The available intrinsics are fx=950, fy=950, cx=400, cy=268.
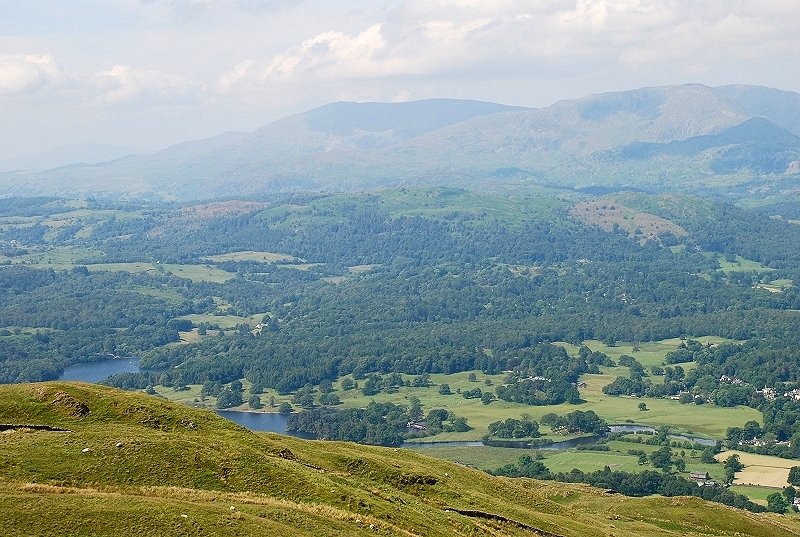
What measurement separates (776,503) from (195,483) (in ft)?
317

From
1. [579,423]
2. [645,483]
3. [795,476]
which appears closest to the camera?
[645,483]

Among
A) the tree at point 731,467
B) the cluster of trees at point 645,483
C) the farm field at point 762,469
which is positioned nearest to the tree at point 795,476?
the farm field at point 762,469

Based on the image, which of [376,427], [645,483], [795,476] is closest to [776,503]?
[795,476]

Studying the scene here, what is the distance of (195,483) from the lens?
5022cm

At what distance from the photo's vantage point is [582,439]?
583 ft

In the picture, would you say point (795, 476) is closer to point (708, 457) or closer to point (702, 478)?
point (702, 478)

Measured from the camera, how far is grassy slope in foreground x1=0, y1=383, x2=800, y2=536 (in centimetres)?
4250

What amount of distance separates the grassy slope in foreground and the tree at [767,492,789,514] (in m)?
58.7

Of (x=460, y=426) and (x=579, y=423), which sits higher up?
(x=579, y=423)

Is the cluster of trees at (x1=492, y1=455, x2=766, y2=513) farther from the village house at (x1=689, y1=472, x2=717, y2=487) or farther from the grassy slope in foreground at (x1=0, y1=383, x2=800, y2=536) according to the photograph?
the grassy slope in foreground at (x1=0, y1=383, x2=800, y2=536)

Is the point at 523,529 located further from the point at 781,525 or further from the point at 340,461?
the point at 781,525

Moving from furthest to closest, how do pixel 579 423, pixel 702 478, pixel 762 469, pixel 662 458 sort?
pixel 579 423, pixel 662 458, pixel 762 469, pixel 702 478

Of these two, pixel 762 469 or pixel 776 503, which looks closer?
pixel 776 503

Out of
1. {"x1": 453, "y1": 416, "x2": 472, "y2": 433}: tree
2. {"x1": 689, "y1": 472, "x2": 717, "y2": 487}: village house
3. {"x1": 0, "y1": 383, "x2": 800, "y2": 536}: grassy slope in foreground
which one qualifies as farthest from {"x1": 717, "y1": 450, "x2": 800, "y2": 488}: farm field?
{"x1": 0, "y1": 383, "x2": 800, "y2": 536}: grassy slope in foreground
